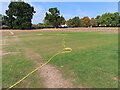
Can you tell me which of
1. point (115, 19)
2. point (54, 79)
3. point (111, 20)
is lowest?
point (54, 79)

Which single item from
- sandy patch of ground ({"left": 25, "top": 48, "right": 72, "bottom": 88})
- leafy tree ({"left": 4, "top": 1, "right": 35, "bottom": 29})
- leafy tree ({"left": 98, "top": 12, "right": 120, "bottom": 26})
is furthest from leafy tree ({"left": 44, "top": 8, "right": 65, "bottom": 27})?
sandy patch of ground ({"left": 25, "top": 48, "right": 72, "bottom": 88})

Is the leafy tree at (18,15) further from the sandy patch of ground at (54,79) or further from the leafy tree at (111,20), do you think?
the sandy patch of ground at (54,79)

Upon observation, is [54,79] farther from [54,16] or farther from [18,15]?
[54,16]

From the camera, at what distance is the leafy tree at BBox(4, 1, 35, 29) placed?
4853 cm

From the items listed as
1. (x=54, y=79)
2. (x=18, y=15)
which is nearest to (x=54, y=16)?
(x=18, y=15)

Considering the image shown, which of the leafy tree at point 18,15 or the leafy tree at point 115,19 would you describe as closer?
the leafy tree at point 18,15

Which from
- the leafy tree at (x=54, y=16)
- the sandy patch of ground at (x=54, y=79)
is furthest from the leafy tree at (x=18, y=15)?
the sandy patch of ground at (x=54, y=79)

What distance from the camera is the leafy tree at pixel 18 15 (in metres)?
48.5

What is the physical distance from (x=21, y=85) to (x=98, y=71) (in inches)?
107

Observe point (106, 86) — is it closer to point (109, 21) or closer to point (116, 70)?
point (116, 70)

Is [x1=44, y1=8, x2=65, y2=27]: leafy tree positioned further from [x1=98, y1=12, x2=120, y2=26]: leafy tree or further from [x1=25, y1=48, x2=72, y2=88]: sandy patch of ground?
[x1=25, y1=48, x2=72, y2=88]: sandy patch of ground

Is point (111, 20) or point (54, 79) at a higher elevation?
point (111, 20)

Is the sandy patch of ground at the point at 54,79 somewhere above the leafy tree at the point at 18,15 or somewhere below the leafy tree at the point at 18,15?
below

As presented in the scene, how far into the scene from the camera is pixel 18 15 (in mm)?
50031
